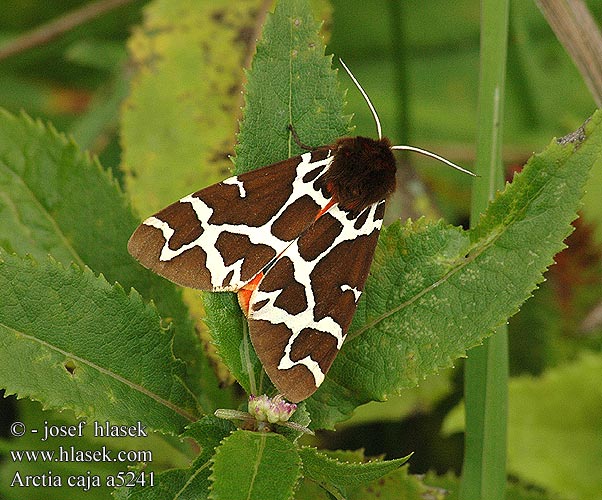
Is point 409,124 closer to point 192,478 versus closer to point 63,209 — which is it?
point 63,209

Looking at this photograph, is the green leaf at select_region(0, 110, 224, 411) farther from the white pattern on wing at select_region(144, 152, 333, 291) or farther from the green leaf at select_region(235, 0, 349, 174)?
the green leaf at select_region(235, 0, 349, 174)

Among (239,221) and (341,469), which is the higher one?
(239,221)

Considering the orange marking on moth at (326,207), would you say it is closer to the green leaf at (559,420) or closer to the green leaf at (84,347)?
the green leaf at (84,347)

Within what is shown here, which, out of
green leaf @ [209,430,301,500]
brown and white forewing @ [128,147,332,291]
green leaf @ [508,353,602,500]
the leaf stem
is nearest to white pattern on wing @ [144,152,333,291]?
brown and white forewing @ [128,147,332,291]

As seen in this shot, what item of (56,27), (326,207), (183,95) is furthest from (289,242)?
(56,27)

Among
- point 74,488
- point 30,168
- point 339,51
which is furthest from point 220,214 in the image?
point 339,51

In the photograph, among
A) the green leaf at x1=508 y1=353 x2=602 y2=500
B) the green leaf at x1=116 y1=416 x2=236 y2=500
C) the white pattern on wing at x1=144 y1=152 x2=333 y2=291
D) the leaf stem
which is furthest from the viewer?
the leaf stem
